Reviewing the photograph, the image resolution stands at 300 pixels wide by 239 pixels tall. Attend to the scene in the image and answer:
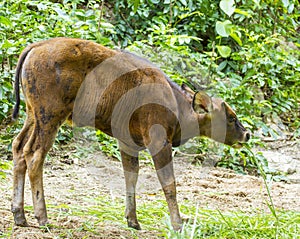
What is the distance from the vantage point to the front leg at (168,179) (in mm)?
4289

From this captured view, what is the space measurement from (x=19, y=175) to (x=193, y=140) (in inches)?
182

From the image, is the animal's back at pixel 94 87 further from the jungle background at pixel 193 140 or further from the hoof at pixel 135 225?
the hoof at pixel 135 225

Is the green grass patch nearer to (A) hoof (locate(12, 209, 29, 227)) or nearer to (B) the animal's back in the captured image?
(B) the animal's back

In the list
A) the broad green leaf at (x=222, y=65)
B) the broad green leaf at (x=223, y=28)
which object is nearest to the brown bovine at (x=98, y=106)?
the broad green leaf at (x=223, y=28)

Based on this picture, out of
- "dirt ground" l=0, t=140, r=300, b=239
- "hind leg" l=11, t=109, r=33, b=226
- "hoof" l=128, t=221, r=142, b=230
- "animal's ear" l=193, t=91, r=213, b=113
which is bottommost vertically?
"dirt ground" l=0, t=140, r=300, b=239

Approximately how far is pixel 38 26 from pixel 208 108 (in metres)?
3.02

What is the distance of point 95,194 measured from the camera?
585 centimetres

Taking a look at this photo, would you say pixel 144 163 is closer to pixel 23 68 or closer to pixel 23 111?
pixel 23 111

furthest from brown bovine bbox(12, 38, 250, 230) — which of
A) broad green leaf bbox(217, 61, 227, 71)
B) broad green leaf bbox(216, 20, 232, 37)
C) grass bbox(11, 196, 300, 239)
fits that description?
broad green leaf bbox(217, 61, 227, 71)

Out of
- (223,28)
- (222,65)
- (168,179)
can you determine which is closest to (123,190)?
(168,179)

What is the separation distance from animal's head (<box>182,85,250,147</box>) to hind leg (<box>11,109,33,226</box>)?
1564 mm

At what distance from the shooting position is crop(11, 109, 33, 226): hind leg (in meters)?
4.06

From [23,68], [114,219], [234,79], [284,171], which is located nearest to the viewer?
[23,68]

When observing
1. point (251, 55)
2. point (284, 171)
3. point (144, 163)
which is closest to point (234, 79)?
point (251, 55)
